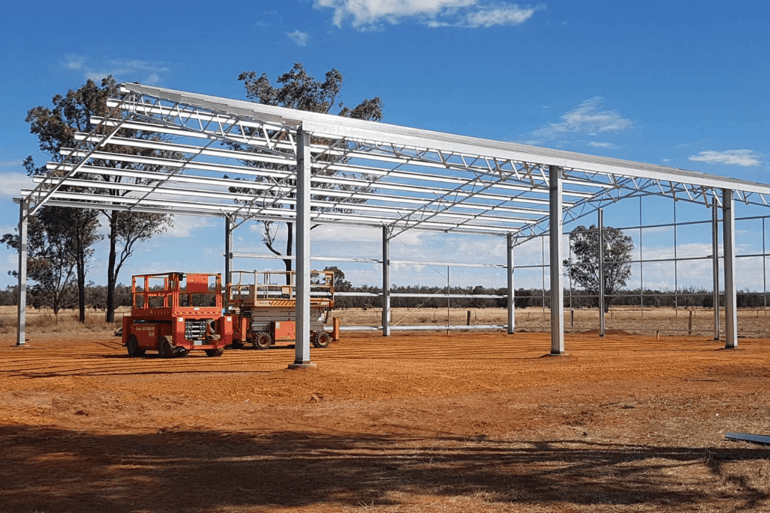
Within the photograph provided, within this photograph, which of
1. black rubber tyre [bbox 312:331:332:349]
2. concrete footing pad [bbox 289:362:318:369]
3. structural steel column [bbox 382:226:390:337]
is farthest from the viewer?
structural steel column [bbox 382:226:390:337]

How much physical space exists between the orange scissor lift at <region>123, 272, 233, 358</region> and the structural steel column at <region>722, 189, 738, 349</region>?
57.8 feet

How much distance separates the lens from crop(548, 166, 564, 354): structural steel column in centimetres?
2303

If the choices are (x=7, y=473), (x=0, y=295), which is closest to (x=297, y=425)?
(x=7, y=473)

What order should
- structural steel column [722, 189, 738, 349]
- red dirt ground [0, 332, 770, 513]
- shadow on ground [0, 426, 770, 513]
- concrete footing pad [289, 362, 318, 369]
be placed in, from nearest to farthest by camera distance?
shadow on ground [0, 426, 770, 513]
red dirt ground [0, 332, 770, 513]
concrete footing pad [289, 362, 318, 369]
structural steel column [722, 189, 738, 349]

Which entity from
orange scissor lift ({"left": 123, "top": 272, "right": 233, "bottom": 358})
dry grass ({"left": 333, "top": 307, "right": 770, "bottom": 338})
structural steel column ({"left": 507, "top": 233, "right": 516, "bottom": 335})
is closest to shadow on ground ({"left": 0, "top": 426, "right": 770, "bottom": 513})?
orange scissor lift ({"left": 123, "top": 272, "right": 233, "bottom": 358})

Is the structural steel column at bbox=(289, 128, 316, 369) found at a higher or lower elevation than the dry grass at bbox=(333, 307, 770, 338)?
higher

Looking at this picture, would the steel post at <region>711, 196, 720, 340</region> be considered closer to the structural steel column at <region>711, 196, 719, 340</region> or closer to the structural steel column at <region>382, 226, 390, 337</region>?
the structural steel column at <region>711, 196, 719, 340</region>

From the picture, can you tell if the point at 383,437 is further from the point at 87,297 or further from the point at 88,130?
the point at 87,297

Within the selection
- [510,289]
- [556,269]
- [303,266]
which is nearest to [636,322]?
[510,289]

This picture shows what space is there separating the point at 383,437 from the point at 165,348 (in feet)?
50.4

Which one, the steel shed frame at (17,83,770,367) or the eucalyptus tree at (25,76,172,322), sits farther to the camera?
the eucalyptus tree at (25,76,172,322)

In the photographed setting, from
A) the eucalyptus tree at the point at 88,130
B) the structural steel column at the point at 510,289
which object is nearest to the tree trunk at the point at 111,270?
the eucalyptus tree at the point at 88,130

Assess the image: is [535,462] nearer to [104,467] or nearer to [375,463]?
[375,463]

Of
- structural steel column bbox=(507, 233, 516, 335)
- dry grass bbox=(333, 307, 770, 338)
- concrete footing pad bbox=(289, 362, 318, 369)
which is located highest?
structural steel column bbox=(507, 233, 516, 335)
